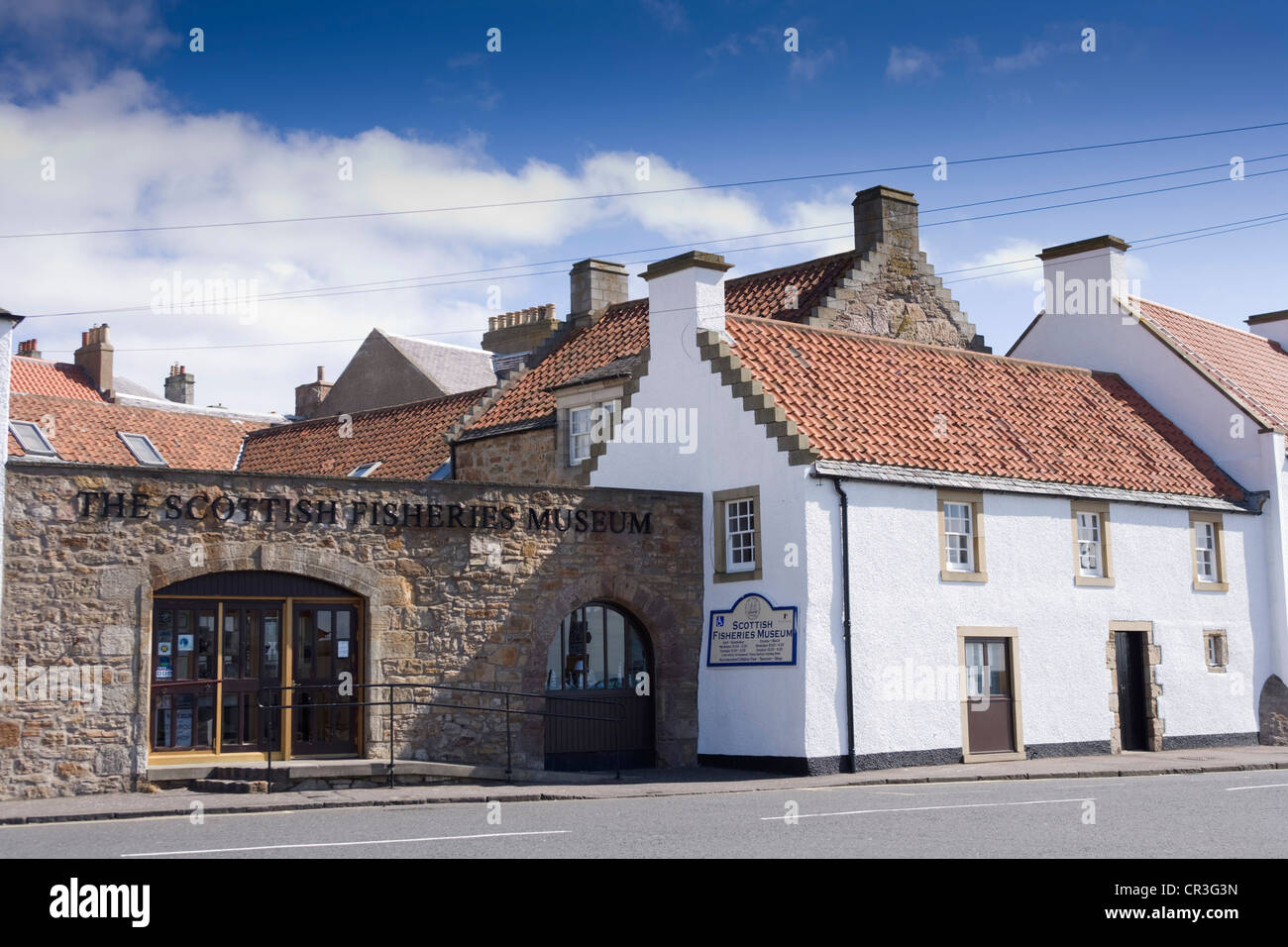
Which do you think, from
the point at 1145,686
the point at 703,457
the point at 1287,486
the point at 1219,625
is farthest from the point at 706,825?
the point at 1287,486

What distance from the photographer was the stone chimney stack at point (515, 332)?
42.8 m

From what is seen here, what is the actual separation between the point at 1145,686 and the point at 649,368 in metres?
10.6

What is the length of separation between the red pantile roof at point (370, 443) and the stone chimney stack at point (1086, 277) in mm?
12900

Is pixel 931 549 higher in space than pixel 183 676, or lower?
higher

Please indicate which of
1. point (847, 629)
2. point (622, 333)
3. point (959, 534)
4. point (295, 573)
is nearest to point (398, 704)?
point (295, 573)

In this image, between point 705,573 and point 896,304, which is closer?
point 705,573

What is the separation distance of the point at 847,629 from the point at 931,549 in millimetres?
2287

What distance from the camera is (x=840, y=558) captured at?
22.9 metres

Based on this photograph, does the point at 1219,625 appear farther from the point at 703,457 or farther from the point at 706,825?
the point at 706,825

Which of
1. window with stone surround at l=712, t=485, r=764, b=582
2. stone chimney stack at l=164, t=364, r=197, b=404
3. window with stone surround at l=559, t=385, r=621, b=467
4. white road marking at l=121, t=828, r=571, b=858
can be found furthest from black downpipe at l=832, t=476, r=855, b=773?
stone chimney stack at l=164, t=364, r=197, b=404

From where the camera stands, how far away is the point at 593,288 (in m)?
34.7

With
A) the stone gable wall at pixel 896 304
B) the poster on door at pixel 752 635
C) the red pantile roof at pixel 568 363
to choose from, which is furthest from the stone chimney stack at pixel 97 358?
the poster on door at pixel 752 635

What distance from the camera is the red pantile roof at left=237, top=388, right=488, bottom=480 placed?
33.2 meters

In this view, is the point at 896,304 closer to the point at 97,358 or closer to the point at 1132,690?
the point at 1132,690
